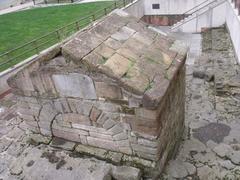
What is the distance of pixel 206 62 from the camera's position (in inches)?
423

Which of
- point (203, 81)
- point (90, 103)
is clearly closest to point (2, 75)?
point (90, 103)

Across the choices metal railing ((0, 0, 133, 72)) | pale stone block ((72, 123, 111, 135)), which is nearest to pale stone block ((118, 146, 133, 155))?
pale stone block ((72, 123, 111, 135))

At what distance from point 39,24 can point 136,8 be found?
6.51m

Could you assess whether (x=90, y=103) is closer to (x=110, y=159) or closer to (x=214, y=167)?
(x=110, y=159)

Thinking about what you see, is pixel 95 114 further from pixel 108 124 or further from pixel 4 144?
pixel 4 144

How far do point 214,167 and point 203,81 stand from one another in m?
4.50

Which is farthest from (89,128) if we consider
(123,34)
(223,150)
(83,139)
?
(223,150)

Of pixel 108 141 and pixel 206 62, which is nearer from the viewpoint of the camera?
pixel 108 141

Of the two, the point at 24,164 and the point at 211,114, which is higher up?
the point at 24,164

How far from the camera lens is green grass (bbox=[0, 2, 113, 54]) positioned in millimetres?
14606

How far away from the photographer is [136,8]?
17625 millimetres

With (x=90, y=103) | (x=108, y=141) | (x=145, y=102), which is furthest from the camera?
(x=108, y=141)

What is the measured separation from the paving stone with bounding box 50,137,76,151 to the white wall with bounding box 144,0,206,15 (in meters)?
15.1

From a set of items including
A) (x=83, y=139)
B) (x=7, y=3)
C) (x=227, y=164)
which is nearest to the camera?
(x=83, y=139)
